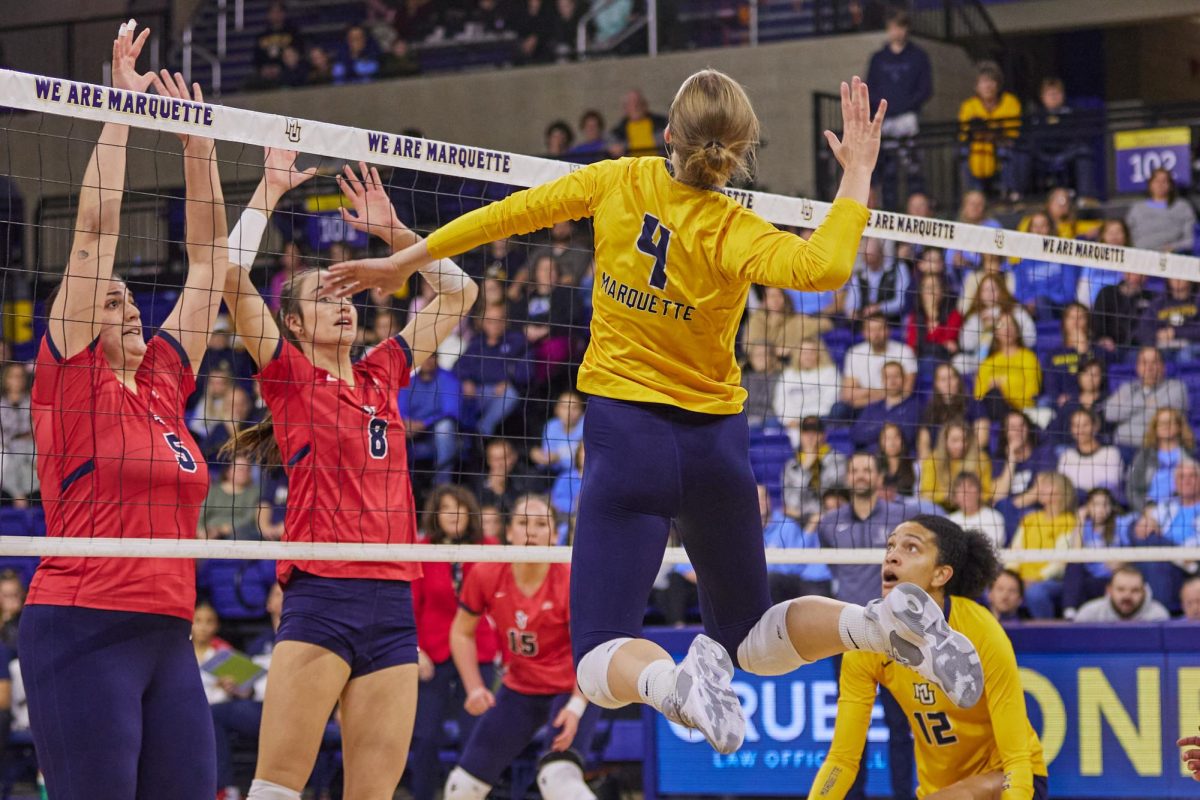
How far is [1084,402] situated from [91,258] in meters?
7.25

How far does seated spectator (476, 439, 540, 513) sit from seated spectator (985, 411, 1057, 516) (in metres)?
2.93

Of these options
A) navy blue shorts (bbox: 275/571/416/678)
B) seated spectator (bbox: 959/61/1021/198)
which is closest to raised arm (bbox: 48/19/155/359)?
navy blue shorts (bbox: 275/571/416/678)

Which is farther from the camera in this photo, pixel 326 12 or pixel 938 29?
pixel 326 12

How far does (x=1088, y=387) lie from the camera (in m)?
10.1

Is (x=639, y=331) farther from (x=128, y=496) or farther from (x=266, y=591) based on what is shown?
(x=266, y=591)

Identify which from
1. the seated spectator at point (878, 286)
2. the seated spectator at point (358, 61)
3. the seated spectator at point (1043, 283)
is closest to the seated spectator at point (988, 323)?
the seated spectator at point (1043, 283)

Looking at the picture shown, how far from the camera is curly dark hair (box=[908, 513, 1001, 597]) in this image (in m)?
5.76

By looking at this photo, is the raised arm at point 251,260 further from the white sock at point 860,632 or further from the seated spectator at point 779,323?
the seated spectator at point 779,323

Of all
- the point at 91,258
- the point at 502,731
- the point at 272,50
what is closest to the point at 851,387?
the point at 502,731

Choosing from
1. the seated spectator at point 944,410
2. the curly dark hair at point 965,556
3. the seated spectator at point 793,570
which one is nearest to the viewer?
the curly dark hair at point 965,556

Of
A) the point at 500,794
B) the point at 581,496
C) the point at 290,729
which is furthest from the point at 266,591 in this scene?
the point at 581,496

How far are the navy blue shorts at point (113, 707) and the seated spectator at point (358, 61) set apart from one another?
1392 centimetres

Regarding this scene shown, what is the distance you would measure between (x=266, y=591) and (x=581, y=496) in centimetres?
779

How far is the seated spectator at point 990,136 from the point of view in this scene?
1340 cm
